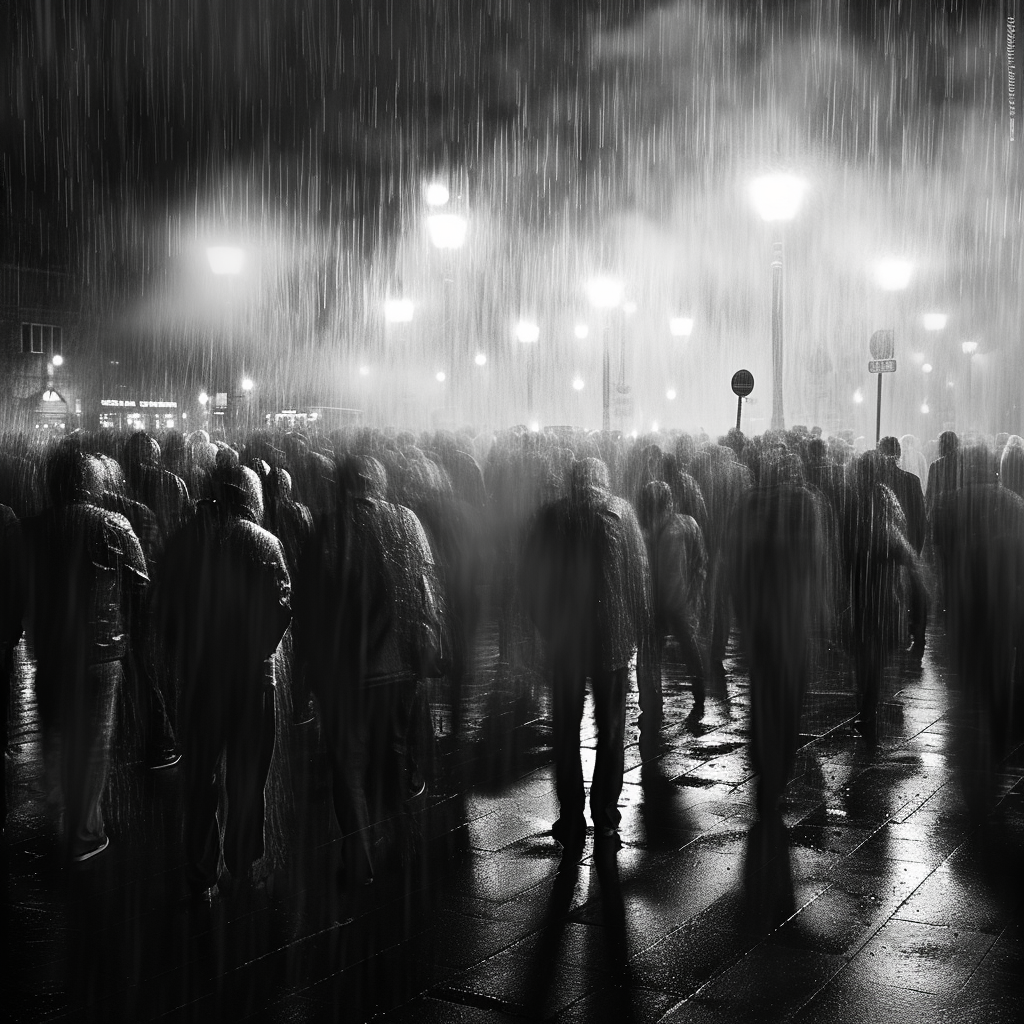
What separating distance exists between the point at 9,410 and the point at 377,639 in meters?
69.2

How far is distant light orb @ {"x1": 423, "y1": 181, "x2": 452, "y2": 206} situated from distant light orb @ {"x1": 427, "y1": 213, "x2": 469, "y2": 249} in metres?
0.15

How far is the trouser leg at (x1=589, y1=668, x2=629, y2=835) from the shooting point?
6.31 m

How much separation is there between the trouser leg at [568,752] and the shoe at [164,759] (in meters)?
2.88

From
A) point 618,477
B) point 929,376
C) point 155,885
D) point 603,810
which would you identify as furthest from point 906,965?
point 929,376

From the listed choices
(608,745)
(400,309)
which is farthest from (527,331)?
Result: (608,745)

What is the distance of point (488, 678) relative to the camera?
11.0 metres

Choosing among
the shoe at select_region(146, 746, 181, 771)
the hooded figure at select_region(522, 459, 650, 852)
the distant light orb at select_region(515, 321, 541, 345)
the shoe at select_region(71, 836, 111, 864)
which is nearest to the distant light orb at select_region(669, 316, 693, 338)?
the distant light orb at select_region(515, 321, 541, 345)

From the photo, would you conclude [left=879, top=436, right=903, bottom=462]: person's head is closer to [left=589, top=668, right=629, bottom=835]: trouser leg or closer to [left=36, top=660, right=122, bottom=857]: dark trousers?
[left=589, top=668, right=629, bottom=835]: trouser leg

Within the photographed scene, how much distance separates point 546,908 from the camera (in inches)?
214

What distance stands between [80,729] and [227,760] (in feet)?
3.34

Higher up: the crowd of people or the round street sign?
the round street sign

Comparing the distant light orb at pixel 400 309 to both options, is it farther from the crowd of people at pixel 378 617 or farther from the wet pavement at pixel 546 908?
the wet pavement at pixel 546 908

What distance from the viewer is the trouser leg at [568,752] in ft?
20.3

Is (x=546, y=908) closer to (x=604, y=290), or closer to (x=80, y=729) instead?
(x=80, y=729)
